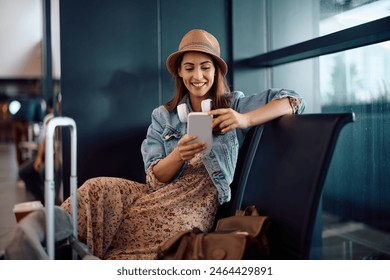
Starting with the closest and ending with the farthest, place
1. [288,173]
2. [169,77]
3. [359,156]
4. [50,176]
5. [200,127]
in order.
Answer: [50,176] < [288,173] < [200,127] < [359,156] < [169,77]

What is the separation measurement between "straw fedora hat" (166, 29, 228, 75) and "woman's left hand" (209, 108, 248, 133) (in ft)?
1.04

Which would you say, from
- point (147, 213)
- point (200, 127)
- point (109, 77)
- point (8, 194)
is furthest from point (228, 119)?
point (8, 194)

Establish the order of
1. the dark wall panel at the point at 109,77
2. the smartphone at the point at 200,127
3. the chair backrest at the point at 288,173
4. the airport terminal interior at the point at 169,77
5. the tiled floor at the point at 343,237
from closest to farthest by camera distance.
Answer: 1. the chair backrest at the point at 288,173
2. the smartphone at the point at 200,127
3. the tiled floor at the point at 343,237
4. the airport terminal interior at the point at 169,77
5. the dark wall panel at the point at 109,77

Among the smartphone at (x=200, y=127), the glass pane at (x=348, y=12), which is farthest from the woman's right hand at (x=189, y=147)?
the glass pane at (x=348, y=12)

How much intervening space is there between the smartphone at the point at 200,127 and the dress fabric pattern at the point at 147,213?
201 millimetres

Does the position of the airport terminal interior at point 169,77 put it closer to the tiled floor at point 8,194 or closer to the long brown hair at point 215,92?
the tiled floor at point 8,194

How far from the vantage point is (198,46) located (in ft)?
6.44

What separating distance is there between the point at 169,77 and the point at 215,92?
0.30m

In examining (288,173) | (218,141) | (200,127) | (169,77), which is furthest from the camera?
(169,77)

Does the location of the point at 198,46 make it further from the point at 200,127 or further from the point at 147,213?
the point at 147,213

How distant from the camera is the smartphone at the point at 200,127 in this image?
1.67 metres

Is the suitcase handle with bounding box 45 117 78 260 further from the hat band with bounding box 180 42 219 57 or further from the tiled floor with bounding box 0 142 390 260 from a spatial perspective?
the hat band with bounding box 180 42 219 57
